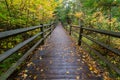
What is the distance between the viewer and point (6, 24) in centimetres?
570

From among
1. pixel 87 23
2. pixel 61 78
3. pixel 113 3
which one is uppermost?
pixel 113 3

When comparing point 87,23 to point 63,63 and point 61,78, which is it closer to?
point 63,63

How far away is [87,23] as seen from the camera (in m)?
12.2

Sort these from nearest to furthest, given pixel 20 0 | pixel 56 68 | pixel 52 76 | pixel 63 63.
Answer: pixel 52 76, pixel 56 68, pixel 63 63, pixel 20 0

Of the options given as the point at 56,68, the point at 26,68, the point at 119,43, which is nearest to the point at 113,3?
the point at 119,43

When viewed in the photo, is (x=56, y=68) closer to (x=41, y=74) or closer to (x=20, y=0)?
(x=41, y=74)

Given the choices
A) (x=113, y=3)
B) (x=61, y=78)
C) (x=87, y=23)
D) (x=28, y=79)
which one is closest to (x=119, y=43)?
(x=113, y=3)

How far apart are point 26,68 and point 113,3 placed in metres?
6.61

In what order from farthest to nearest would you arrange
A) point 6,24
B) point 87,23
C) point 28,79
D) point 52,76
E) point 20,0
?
point 87,23
point 20,0
point 6,24
point 52,76
point 28,79

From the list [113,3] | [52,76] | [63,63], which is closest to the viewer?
[52,76]

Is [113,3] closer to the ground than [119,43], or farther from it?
farther from it

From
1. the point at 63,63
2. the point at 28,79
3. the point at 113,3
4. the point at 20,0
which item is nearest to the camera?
the point at 28,79

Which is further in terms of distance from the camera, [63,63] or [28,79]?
[63,63]

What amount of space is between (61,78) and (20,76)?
104cm
